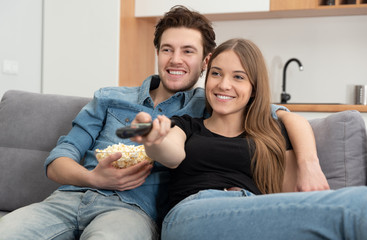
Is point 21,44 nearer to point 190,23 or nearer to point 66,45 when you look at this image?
point 66,45

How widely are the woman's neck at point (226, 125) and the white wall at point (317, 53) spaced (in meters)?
2.44

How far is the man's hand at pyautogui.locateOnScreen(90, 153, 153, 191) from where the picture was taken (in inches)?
54.3

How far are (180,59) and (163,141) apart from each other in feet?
1.87

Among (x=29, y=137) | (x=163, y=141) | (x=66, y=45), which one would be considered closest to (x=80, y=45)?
(x=66, y=45)

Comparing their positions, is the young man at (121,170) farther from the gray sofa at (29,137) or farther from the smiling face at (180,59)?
the gray sofa at (29,137)

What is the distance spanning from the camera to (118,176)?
4.57 ft

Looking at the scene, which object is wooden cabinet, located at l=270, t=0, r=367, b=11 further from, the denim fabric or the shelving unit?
the denim fabric

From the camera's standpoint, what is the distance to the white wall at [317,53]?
377cm

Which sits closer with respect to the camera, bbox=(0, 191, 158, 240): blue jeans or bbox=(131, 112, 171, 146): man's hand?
bbox=(131, 112, 171, 146): man's hand

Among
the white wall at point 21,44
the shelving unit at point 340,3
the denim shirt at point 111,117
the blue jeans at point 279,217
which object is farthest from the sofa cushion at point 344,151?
the white wall at point 21,44

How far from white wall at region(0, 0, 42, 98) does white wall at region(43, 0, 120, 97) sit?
0.07 metres

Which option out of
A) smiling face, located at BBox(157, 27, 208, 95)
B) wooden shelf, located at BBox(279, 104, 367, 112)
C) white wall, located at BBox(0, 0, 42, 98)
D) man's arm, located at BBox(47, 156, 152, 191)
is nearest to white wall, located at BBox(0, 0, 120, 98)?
white wall, located at BBox(0, 0, 42, 98)

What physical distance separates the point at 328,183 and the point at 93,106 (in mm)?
870

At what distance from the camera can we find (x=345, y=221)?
1.03 m
